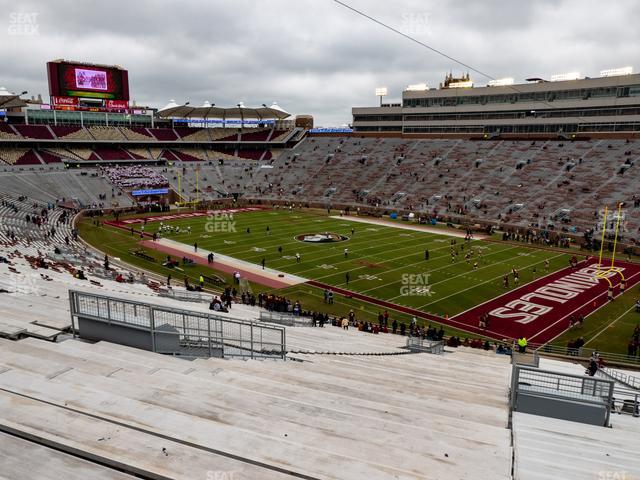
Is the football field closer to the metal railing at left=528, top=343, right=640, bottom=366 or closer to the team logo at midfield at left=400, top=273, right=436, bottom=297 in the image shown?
the team logo at midfield at left=400, top=273, right=436, bottom=297

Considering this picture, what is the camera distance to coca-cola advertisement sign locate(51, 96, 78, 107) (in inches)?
2778

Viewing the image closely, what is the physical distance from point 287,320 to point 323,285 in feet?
33.8

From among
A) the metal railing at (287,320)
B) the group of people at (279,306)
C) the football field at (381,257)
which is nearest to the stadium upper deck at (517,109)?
the football field at (381,257)

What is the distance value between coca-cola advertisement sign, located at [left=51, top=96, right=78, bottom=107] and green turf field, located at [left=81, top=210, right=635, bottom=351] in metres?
30.9

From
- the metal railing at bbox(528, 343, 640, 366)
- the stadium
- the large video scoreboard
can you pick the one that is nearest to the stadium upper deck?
the stadium

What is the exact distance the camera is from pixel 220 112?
300ft

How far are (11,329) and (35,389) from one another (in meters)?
3.03

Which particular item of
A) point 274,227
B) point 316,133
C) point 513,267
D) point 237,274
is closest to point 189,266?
point 237,274

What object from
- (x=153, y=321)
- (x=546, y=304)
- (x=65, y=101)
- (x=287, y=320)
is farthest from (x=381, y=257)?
(x=65, y=101)

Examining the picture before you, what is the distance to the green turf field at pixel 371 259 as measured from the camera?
2759 centimetres

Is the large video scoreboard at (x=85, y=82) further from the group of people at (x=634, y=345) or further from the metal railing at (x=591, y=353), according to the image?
the group of people at (x=634, y=345)

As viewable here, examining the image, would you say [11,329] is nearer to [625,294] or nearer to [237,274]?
[237,274]

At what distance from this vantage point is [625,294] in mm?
28531

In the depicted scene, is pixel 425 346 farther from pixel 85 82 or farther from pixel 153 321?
pixel 85 82
